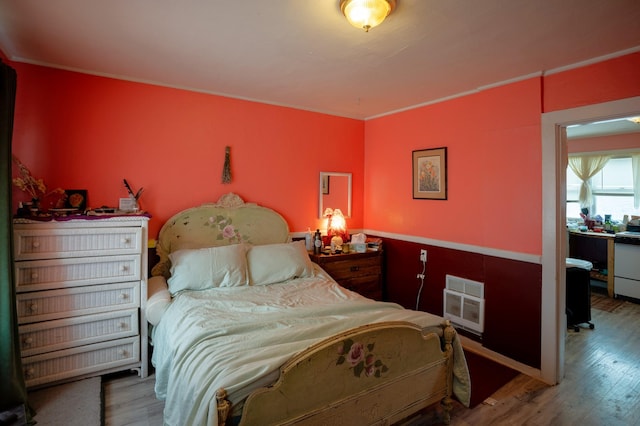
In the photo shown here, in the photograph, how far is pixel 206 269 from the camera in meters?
2.68

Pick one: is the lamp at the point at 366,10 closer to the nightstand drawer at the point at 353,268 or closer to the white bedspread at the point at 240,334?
the white bedspread at the point at 240,334

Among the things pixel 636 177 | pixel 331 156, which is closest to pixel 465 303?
pixel 331 156

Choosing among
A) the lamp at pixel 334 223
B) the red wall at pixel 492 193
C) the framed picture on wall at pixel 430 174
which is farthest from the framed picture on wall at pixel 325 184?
the framed picture on wall at pixel 430 174

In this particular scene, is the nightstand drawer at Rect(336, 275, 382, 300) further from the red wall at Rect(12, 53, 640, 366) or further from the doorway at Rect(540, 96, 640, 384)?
the doorway at Rect(540, 96, 640, 384)

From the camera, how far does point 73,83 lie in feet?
8.80

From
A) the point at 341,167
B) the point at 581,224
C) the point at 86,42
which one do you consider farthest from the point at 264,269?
the point at 581,224

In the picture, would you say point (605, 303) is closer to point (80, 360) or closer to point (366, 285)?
point (366, 285)

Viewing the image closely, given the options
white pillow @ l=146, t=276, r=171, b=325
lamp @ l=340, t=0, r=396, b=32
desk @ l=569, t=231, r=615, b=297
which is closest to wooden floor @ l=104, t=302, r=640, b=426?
white pillow @ l=146, t=276, r=171, b=325

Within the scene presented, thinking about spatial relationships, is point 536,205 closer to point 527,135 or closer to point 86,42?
point 527,135

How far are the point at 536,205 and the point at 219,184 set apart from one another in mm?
2800

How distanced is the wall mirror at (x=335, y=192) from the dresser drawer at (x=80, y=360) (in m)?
2.26

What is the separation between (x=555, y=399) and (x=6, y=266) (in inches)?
143

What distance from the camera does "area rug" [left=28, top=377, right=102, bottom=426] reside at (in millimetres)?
2010

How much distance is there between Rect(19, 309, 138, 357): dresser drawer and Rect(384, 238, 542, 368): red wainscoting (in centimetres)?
273
